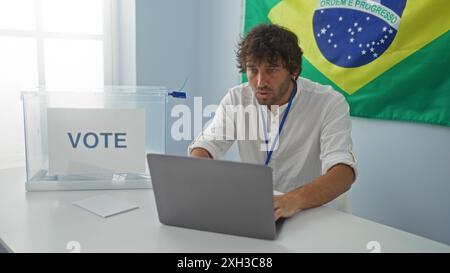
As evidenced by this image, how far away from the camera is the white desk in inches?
36.7

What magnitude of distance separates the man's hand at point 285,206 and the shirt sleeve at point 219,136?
1.72ft

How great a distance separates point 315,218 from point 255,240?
23cm

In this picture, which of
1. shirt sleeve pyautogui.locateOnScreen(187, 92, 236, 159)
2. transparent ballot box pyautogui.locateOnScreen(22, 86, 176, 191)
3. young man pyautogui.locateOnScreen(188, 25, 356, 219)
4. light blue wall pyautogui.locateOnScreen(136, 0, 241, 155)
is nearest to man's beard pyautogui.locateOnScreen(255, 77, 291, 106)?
young man pyautogui.locateOnScreen(188, 25, 356, 219)

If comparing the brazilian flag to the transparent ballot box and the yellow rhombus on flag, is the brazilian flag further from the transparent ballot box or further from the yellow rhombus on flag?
the transparent ballot box

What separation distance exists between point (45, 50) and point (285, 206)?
2107mm

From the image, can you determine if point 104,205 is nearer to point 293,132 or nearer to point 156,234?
point 156,234

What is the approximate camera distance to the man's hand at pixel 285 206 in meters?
1.09

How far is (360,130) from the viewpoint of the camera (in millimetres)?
1964

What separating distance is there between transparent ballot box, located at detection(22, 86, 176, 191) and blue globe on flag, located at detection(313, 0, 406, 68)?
0.99 metres

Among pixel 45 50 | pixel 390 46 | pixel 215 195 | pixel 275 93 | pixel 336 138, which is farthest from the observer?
pixel 45 50

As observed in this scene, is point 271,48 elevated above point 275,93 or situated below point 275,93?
Answer: above

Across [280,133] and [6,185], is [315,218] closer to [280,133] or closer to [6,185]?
[280,133]

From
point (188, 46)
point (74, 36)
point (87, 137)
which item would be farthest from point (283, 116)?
point (74, 36)
